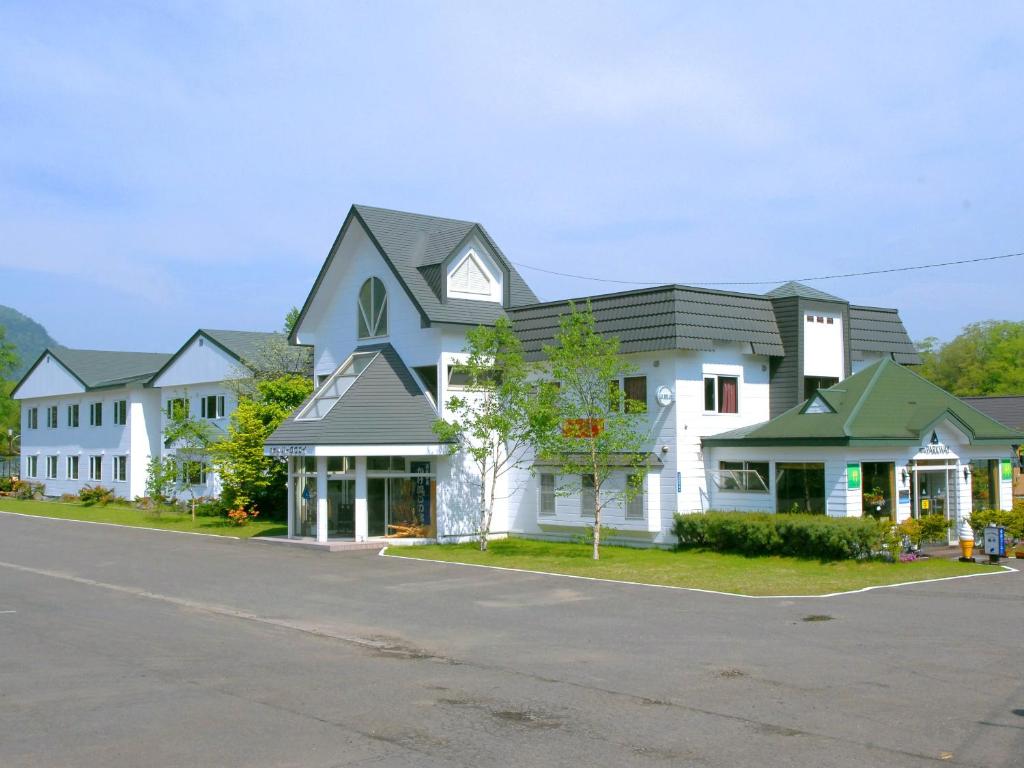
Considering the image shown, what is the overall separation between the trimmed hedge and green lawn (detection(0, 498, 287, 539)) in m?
13.7

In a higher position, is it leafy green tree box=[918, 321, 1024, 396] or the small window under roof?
leafy green tree box=[918, 321, 1024, 396]

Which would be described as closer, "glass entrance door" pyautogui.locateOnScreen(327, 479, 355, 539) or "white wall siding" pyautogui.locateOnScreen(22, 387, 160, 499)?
"glass entrance door" pyautogui.locateOnScreen(327, 479, 355, 539)

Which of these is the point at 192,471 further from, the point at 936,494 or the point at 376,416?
the point at 936,494

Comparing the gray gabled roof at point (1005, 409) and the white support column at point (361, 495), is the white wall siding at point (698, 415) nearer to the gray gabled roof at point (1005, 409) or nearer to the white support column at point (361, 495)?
the white support column at point (361, 495)

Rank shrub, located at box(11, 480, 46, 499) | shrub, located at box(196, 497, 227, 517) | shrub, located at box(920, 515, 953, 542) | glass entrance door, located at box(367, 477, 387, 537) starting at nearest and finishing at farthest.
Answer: shrub, located at box(920, 515, 953, 542)
glass entrance door, located at box(367, 477, 387, 537)
shrub, located at box(196, 497, 227, 517)
shrub, located at box(11, 480, 46, 499)

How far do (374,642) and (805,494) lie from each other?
14.0 meters

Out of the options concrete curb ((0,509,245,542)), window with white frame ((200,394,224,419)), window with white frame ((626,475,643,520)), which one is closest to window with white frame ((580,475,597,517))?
window with white frame ((626,475,643,520))

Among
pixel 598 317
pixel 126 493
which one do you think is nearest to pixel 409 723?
pixel 598 317

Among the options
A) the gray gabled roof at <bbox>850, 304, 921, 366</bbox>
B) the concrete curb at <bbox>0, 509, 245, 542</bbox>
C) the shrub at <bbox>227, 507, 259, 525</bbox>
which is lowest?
the concrete curb at <bbox>0, 509, 245, 542</bbox>

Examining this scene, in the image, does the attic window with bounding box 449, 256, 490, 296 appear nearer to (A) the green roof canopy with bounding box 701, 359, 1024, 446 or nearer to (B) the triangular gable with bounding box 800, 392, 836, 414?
(A) the green roof canopy with bounding box 701, 359, 1024, 446

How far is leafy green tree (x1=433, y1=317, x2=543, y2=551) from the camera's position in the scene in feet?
86.2

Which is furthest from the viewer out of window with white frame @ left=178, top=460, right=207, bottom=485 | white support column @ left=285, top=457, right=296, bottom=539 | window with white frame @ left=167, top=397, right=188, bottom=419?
window with white frame @ left=178, top=460, right=207, bottom=485

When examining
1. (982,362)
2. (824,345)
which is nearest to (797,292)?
(824,345)

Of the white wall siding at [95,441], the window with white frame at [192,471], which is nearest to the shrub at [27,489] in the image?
the white wall siding at [95,441]
